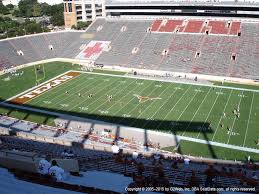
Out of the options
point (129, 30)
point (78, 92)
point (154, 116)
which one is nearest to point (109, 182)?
point (154, 116)

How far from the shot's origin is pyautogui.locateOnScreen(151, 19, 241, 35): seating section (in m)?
52.5

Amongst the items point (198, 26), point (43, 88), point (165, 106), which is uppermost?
point (198, 26)

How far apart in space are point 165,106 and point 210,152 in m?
9.40

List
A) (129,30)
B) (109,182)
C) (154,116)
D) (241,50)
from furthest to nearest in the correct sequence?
(129,30), (241,50), (154,116), (109,182)

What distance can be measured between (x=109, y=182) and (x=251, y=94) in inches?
1201

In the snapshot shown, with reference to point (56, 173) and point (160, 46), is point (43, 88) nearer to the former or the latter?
point (160, 46)

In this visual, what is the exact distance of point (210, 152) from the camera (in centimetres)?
2695

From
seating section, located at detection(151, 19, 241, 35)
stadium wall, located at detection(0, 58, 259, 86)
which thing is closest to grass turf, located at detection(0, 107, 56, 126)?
stadium wall, located at detection(0, 58, 259, 86)

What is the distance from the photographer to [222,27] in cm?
5309

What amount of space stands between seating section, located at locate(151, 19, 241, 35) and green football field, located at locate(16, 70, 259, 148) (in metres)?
14.6

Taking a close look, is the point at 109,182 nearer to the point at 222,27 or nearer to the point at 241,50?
the point at 241,50

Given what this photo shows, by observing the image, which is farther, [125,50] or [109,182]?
[125,50]

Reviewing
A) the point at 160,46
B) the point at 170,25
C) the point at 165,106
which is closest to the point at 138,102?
the point at 165,106

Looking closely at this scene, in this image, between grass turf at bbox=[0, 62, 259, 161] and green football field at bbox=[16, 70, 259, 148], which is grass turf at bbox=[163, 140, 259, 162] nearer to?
grass turf at bbox=[0, 62, 259, 161]
